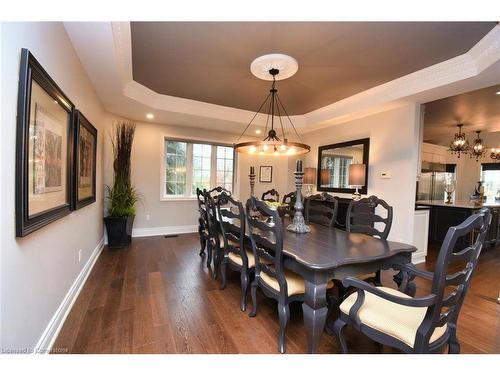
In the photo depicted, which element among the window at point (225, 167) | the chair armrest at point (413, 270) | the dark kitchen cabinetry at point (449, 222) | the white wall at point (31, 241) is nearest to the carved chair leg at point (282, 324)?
the chair armrest at point (413, 270)

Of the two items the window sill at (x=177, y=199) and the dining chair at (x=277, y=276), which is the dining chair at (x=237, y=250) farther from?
the window sill at (x=177, y=199)

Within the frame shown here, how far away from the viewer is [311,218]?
2988 millimetres

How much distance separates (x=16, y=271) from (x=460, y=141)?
7.00m

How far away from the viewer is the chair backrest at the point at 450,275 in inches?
38.4

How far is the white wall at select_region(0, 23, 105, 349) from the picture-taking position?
1090 mm

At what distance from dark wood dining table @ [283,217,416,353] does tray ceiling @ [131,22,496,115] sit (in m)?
1.91

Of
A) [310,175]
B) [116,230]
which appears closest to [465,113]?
[310,175]

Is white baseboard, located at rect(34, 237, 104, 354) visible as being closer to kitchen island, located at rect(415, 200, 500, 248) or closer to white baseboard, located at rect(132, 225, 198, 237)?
white baseboard, located at rect(132, 225, 198, 237)

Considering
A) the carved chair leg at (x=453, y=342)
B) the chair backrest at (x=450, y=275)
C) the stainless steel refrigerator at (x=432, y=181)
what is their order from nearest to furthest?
the chair backrest at (x=450, y=275)
the carved chair leg at (x=453, y=342)
the stainless steel refrigerator at (x=432, y=181)

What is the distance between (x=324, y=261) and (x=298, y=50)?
85.2 inches

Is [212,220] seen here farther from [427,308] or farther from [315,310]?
[427,308]

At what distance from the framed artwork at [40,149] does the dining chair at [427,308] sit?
1.83 meters
